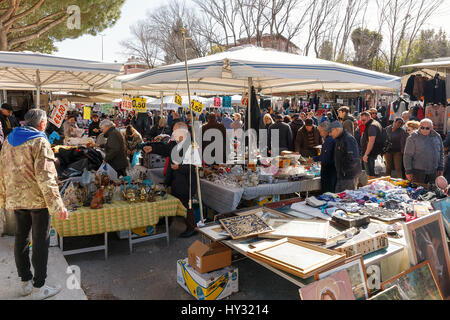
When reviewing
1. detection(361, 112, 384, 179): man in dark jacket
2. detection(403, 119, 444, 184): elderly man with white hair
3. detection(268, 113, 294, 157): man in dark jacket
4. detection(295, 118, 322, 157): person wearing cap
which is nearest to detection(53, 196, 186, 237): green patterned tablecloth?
detection(295, 118, 322, 157): person wearing cap

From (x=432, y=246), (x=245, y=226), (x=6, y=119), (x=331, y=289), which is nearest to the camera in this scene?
(x=331, y=289)

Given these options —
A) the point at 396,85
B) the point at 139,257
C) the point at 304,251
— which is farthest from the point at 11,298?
the point at 396,85

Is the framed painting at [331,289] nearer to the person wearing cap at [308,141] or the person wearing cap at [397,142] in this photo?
the person wearing cap at [308,141]

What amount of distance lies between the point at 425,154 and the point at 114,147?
15.7 ft

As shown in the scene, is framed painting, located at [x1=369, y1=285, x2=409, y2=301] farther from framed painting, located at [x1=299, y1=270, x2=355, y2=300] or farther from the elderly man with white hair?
the elderly man with white hair

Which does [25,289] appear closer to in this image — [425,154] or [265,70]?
[265,70]

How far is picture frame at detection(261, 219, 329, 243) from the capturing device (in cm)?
270

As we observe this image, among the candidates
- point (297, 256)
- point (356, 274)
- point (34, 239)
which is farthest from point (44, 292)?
point (356, 274)

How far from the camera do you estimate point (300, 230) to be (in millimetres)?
2889

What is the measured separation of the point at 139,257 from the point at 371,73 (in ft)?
12.6

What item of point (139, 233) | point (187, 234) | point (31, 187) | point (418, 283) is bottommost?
point (187, 234)

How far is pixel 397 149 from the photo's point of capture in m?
6.82
